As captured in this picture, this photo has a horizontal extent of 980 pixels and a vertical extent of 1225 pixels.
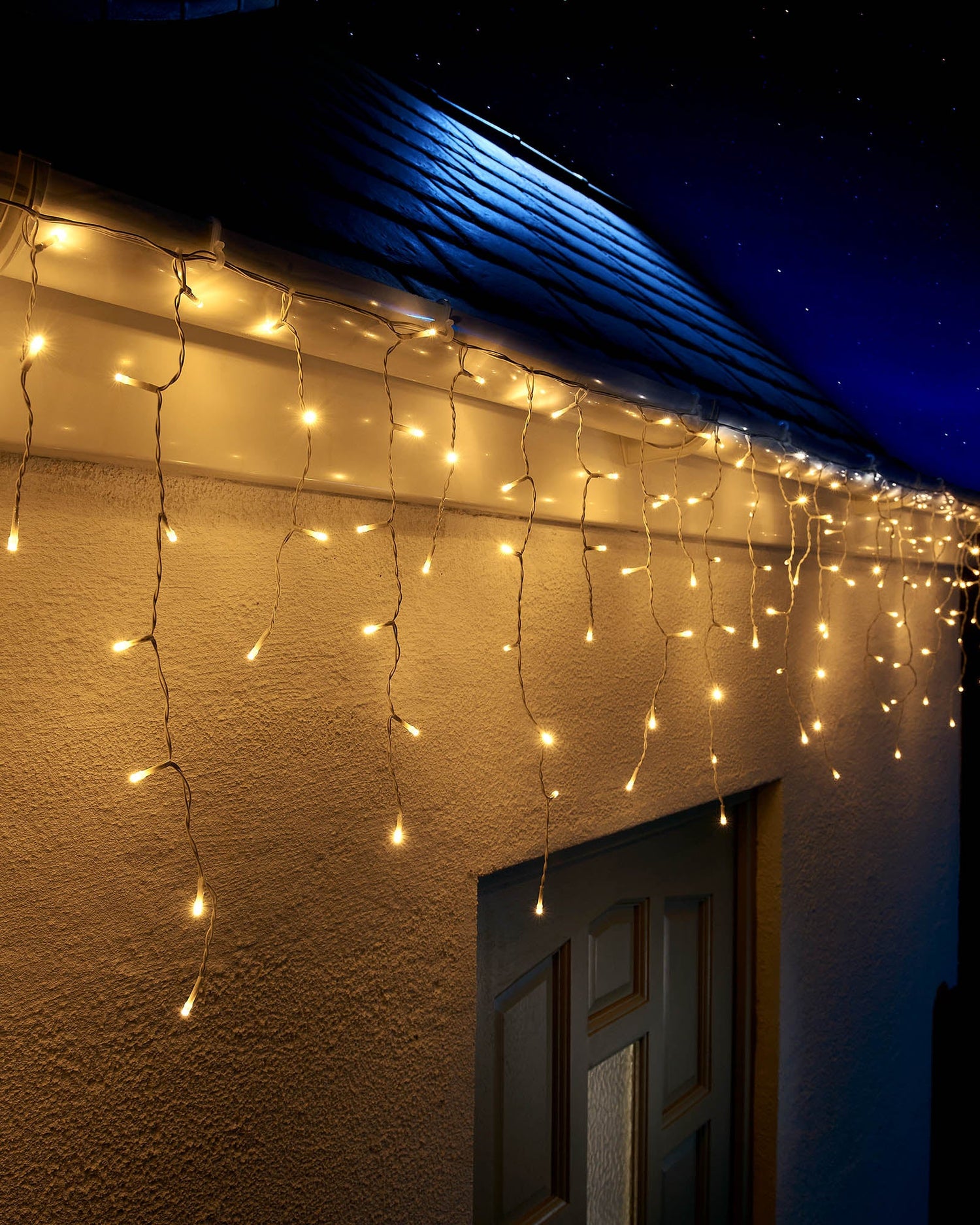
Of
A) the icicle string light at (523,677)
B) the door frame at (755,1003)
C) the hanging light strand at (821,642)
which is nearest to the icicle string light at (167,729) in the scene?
the icicle string light at (523,677)

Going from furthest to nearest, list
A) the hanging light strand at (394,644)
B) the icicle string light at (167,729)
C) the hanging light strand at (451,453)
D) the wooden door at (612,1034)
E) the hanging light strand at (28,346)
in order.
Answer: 1. the wooden door at (612,1034)
2. the hanging light strand at (394,644)
3. the hanging light strand at (451,453)
4. the icicle string light at (167,729)
5. the hanging light strand at (28,346)

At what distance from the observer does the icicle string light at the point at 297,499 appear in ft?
3.13

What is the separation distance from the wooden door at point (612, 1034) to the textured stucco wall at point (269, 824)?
8.4 inches

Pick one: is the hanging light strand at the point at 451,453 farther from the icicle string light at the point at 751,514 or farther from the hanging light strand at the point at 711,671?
the hanging light strand at the point at 711,671

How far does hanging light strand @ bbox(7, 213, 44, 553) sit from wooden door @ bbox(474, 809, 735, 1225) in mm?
1156

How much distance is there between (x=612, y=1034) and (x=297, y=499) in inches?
66.0

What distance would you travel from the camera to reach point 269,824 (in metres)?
1.15

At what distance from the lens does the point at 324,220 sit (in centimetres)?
102

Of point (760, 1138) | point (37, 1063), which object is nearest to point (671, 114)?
point (37, 1063)

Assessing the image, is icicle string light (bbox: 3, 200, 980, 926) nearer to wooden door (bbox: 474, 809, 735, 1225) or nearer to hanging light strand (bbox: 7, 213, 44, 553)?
hanging light strand (bbox: 7, 213, 44, 553)

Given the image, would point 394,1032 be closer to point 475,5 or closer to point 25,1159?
point 25,1159

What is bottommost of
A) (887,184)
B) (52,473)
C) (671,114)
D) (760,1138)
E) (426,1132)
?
(760,1138)

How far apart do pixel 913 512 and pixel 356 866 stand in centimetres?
243

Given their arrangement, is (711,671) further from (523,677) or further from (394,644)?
(394,644)
